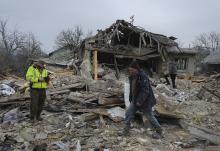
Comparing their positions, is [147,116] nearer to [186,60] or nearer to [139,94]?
[139,94]

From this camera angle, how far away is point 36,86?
822 cm

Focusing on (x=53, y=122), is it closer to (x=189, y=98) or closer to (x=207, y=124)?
(x=207, y=124)

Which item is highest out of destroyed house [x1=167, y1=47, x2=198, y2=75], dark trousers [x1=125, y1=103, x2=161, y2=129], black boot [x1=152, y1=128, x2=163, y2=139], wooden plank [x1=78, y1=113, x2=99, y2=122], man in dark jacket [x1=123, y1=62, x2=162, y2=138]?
destroyed house [x1=167, y1=47, x2=198, y2=75]

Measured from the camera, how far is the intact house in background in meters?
20.9

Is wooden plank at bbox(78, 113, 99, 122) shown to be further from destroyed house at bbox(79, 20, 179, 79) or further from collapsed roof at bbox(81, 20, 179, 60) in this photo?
collapsed roof at bbox(81, 20, 179, 60)

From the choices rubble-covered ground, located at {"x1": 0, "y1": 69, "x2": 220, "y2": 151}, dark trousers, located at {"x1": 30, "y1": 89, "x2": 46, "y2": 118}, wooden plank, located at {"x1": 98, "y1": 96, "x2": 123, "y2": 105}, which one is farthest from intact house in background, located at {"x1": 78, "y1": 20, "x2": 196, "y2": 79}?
dark trousers, located at {"x1": 30, "y1": 89, "x2": 46, "y2": 118}

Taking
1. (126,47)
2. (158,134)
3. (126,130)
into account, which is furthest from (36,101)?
(126,47)

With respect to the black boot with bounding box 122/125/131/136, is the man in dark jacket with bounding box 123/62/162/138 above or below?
above

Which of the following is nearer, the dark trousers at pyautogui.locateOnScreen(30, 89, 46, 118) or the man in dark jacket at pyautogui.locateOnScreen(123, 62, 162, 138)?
the man in dark jacket at pyautogui.locateOnScreen(123, 62, 162, 138)

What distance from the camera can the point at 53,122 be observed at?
324 inches

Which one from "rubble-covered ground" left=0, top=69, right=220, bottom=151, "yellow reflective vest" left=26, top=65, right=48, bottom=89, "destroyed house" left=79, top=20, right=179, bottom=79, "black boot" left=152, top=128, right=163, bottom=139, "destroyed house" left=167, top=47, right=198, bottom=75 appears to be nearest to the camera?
"rubble-covered ground" left=0, top=69, right=220, bottom=151

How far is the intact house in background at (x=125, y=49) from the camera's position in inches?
822

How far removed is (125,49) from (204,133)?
15548mm

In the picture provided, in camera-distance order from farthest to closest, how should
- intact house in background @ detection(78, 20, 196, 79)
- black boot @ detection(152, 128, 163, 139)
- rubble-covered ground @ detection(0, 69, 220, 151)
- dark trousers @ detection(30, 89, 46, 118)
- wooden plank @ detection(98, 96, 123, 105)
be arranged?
intact house in background @ detection(78, 20, 196, 79) → wooden plank @ detection(98, 96, 123, 105) → dark trousers @ detection(30, 89, 46, 118) → black boot @ detection(152, 128, 163, 139) → rubble-covered ground @ detection(0, 69, 220, 151)
